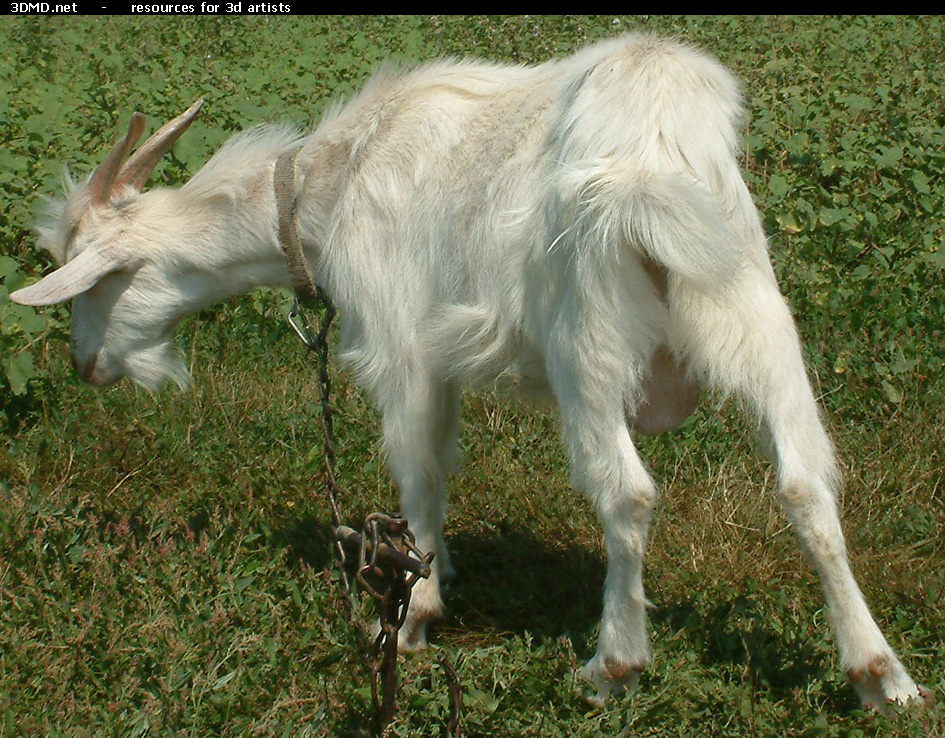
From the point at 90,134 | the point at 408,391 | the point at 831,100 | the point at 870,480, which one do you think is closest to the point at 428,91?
the point at 408,391

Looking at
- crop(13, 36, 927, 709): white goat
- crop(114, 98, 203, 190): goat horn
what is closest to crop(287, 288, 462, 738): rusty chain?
crop(13, 36, 927, 709): white goat

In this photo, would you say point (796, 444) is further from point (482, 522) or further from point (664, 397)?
point (482, 522)

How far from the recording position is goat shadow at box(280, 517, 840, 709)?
3627 millimetres

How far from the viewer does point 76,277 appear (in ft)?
14.0

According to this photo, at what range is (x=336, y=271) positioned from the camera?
3.95 meters

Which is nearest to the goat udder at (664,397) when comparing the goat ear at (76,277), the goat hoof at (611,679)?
the goat hoof at (611,679)

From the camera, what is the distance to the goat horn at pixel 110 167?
4191 millimetres

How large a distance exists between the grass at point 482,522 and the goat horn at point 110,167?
749mm

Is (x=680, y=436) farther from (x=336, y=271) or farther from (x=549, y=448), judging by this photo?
(x=336, y=271)

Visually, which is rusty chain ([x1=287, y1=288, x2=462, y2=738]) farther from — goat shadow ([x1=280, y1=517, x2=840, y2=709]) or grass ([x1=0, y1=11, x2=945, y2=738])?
goat shadow ([x1=280, y1=517, x2=840, y2=709])

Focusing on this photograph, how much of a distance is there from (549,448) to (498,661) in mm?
1488

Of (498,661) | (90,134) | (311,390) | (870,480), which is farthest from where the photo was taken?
(90,134)

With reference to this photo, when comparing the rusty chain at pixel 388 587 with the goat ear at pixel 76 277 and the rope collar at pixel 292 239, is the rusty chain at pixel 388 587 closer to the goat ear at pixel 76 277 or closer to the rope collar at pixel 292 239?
the rope collar at pixel 292 239

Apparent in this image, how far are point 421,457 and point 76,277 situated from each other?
4.80 ft
